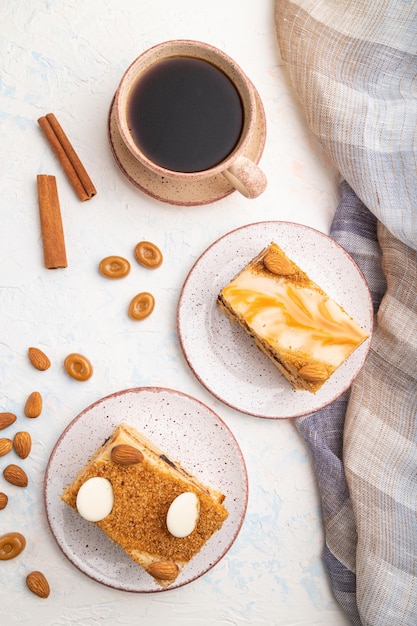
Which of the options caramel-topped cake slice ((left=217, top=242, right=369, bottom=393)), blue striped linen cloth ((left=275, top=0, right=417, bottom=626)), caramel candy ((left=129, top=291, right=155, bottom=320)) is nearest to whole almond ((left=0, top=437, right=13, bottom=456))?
caramel candy ((left=129, top=291, right=155, bottom=320))

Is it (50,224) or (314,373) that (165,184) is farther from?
(314,373)

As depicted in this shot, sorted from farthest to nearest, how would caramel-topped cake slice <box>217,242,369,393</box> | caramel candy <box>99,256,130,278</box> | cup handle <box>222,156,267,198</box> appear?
caramel candy <box>99,256,130,278</box> < caramel-topped cake slice <box>217,242,369,393</box> < cup handle <box>222,156,267,198</box>

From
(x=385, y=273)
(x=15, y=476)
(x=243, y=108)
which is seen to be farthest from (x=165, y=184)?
(x=15, y=476)

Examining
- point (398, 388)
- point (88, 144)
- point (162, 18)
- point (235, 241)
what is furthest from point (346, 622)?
point (162, 18)

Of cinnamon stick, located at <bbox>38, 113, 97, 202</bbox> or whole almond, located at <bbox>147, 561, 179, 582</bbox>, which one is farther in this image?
cinnamon stick, located at <bbox>38, 113, 97, 202</bbox>

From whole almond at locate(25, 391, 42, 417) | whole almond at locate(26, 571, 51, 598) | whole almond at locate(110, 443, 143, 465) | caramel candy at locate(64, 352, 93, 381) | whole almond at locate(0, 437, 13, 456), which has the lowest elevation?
whole almond at locate(26, 571, 51, 598)

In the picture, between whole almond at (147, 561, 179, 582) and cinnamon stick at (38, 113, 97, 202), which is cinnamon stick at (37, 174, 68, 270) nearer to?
cinnamon stick at (38, 113, 97, 202)

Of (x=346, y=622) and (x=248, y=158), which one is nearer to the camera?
(x=248, y=158)

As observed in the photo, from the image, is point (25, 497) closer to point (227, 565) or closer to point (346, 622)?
point (227, 565)
